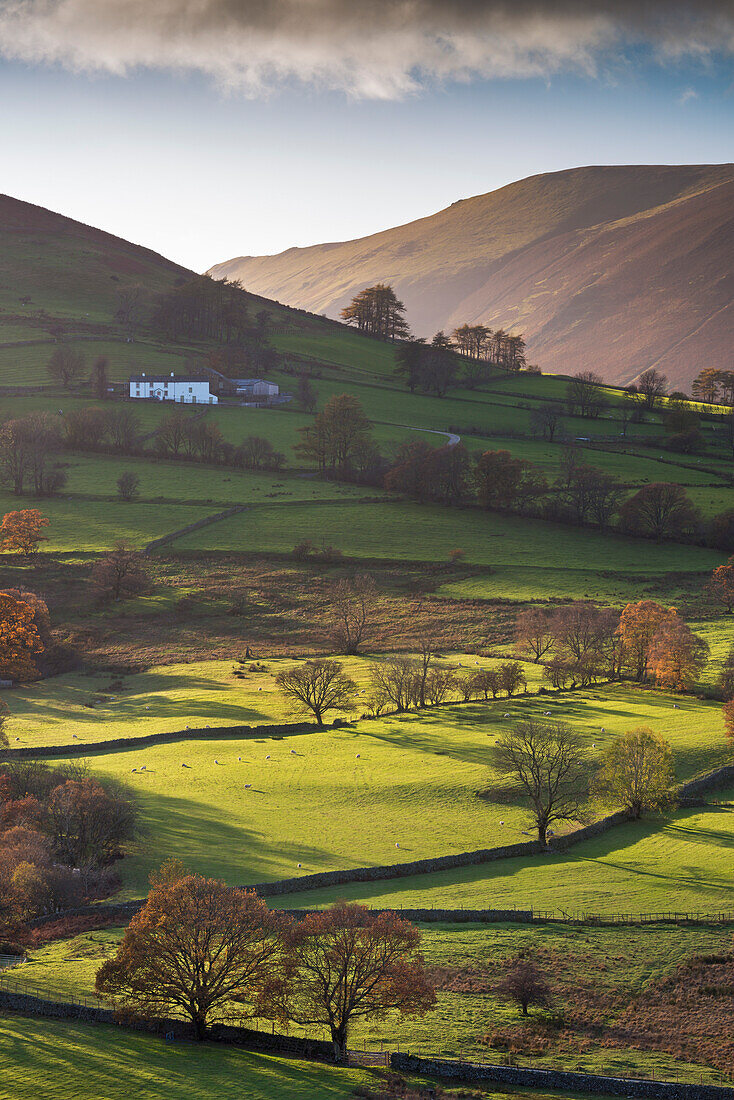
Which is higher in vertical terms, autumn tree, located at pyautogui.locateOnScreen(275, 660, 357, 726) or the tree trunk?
autumn tree, located at pyautogui.locateOnScreen(275, 660, 357, 726)

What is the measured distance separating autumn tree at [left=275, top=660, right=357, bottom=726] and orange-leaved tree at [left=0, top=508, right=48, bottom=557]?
47436 millimetres

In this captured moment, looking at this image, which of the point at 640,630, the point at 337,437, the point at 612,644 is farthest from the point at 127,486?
the point at 640,630

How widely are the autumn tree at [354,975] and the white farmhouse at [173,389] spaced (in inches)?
5585

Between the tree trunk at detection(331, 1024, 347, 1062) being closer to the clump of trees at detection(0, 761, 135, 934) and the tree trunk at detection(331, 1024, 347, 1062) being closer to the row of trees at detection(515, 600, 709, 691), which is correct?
the clump of trees at detection(0, 761, 135, 934)

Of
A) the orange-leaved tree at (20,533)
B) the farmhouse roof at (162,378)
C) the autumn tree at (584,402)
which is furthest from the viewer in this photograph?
the autumn tree at (584,402)

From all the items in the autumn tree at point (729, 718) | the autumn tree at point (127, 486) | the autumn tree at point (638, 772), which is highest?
the autumn tree at point (127, 486)

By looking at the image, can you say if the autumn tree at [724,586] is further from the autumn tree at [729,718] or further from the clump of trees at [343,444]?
the clump of trees at [343,444]

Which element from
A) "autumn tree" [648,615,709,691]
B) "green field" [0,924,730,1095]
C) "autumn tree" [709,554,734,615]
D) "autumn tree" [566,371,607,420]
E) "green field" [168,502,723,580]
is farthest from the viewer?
"autumn tree" [566,371,607,420]

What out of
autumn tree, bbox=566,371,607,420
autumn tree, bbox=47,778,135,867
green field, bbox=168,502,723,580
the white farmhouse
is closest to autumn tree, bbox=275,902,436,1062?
autumn tree, bbox=47,778,135,867

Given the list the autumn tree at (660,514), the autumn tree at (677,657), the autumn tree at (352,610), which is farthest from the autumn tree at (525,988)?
the autumn tree at (660,514)

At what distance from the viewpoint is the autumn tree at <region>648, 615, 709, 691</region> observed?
79312 millimetres

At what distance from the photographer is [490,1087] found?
34969 mm

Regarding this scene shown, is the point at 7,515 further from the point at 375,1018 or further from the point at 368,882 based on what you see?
the point at 375,1018

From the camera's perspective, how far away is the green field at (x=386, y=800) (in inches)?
1991
